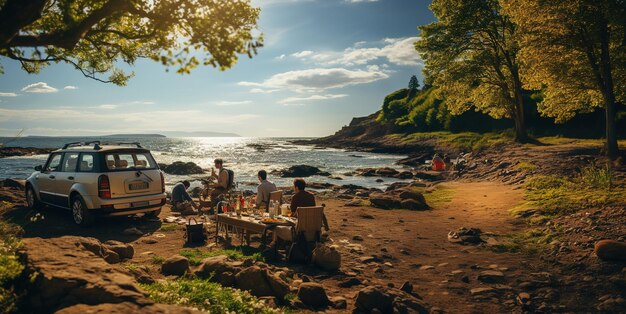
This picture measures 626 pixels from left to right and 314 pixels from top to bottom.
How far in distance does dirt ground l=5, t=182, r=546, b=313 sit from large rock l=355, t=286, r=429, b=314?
1.54 feet

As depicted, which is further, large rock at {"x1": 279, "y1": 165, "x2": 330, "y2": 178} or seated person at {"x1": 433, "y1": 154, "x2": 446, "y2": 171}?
large rock at {"x1": 279, "y1": 165, "x2": 330, "y2": 178}

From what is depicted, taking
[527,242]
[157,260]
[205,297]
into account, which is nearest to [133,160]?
[157,260]

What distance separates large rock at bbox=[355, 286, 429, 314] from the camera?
620cm

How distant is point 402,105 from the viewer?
9838 centimetres

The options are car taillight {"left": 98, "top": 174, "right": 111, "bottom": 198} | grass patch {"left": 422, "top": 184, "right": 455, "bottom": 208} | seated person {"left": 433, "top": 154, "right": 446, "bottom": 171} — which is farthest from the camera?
seated person {"left": 433, "top": 154, "right": 446, "bottom": 171}

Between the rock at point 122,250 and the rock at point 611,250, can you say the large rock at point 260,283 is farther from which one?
the rock at point 611,250

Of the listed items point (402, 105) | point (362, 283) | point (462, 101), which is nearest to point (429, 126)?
point (402, 105)

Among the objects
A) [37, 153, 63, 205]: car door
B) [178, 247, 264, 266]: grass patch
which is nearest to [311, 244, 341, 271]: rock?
[178, 247, 264, 266]: grass patch

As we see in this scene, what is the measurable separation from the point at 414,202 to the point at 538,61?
36.8ft

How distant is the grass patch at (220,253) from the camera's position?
28.1 ft

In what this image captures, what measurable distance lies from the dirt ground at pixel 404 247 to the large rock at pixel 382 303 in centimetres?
47

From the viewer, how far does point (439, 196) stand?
19578 mm

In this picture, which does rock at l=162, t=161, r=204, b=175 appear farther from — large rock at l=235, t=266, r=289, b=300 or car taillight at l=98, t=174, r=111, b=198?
large rock at l=235, t=266, r=289, b=300

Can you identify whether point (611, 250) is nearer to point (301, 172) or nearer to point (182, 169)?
point (301, 172)
